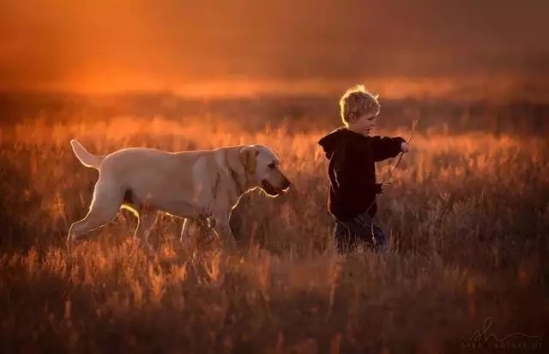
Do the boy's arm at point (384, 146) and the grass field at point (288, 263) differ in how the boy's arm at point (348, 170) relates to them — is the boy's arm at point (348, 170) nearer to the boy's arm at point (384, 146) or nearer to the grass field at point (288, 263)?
the boy's arm at point (384, 146)

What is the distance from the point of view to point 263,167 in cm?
337

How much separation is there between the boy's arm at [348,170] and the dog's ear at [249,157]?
0.33 meters

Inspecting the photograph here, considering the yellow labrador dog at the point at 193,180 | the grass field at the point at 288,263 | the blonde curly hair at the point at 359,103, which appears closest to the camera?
the grass field at the point at 288,263

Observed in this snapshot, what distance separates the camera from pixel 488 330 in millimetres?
2822

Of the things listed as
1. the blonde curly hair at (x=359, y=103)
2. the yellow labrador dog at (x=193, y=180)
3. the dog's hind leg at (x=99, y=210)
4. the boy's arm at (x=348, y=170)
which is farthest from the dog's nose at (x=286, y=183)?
the dog's hind leg at (x=99, y=210)

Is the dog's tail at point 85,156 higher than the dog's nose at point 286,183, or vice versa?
the dog's tail at point 85,156

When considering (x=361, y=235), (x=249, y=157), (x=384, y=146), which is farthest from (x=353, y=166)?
(x=249, y=157)

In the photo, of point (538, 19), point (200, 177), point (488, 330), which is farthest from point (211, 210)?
point (538, 19)

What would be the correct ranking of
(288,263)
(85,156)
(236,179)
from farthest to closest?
(236,179), (85,156), (288,263)

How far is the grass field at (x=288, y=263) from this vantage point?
2.74m

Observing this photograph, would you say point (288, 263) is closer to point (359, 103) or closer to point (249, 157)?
point (249, 157)

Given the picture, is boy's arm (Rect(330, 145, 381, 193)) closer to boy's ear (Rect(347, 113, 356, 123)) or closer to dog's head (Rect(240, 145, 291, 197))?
boy's ear (Rect(347, 113, 356, 123))

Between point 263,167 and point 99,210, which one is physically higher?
point 263,167

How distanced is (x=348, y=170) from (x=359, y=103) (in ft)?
0.88
